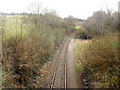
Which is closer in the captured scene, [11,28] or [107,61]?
[107,61]

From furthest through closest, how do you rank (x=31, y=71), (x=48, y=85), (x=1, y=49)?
(x=31, y=71) → (x=48, y=85) → (x=1, y=49)

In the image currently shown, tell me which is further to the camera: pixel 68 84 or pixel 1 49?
pixel 68 84

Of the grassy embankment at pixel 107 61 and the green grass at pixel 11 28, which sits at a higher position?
the green grass at pixel 11 28

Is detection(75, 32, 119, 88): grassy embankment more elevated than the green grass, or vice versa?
the green grass

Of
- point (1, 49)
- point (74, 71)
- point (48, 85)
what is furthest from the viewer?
point (74, 71)

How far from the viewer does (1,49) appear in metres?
9.94

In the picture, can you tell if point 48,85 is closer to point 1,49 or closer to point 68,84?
point 68,84

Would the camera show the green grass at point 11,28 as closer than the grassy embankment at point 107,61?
No

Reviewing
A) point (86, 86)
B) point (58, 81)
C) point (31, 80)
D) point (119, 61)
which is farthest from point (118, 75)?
point (31, 80)

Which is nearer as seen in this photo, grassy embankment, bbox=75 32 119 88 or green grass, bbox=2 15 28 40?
grassy embankment, bbox=75 32 119 88

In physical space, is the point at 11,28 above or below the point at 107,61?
above

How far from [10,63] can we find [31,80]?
8.05 ft

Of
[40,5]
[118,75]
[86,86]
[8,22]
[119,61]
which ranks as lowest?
[86,86]

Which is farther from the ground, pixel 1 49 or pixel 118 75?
pixel 1 49
